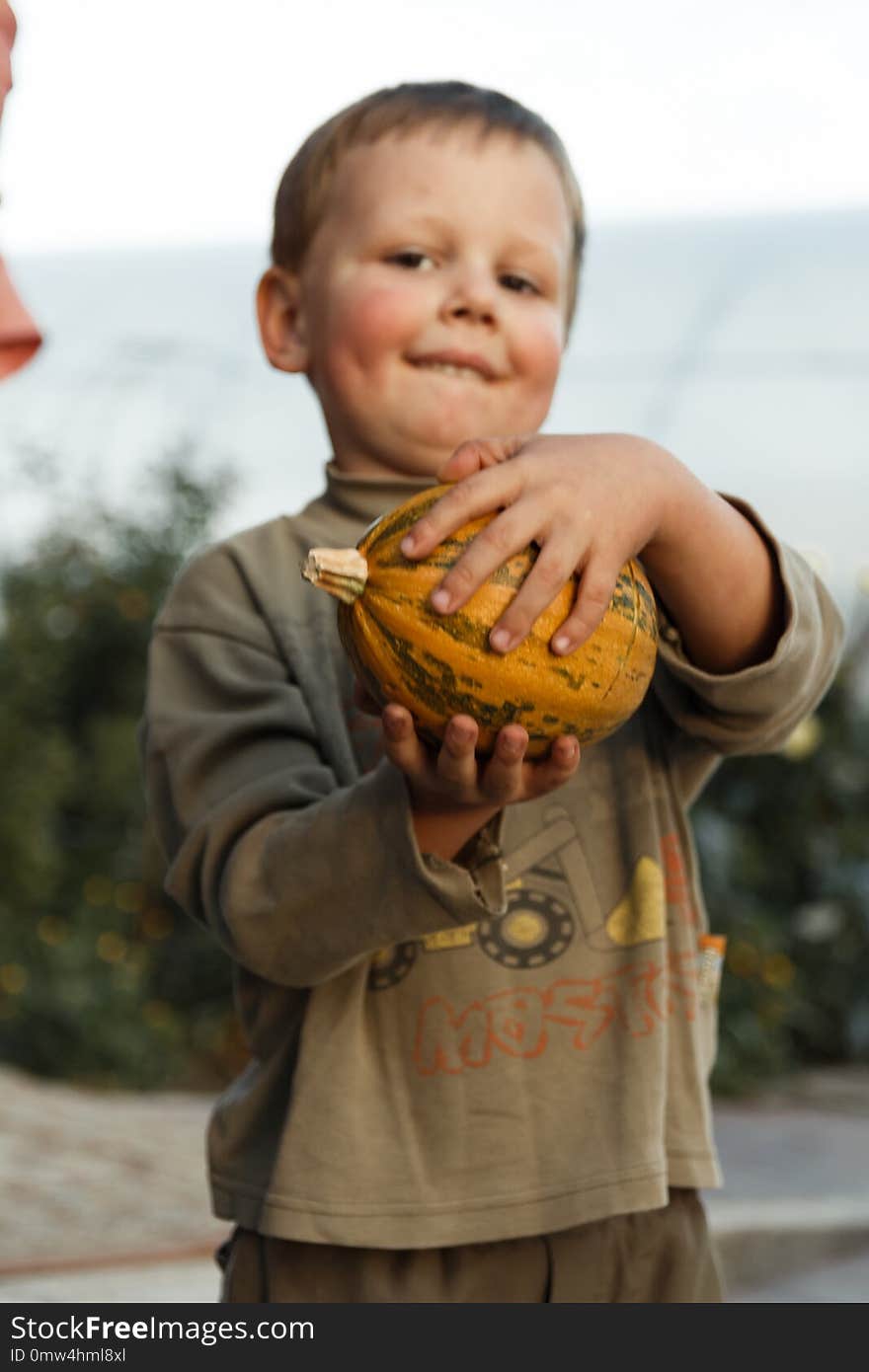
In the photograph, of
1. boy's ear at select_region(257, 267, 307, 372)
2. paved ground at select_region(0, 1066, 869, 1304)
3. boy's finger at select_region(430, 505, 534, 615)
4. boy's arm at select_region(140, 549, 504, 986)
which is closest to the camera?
boy's finger at select_region(430, 505, 534, 615)

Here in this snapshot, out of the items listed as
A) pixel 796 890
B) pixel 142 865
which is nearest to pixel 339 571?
pixel 142 865

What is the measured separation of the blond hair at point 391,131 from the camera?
101 inches

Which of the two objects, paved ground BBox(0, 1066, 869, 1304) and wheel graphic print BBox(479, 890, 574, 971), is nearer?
wheel graphic print BBox(479, 890, 574, 971)

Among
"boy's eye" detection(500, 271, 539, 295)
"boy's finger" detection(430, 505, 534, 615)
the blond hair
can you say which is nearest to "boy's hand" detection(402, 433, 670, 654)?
"boy's finger" detection(430, 505, 534, 615)

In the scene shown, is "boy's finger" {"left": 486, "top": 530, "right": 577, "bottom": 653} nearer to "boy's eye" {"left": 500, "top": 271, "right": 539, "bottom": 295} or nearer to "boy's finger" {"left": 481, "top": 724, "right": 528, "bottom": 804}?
"boy's finger" {"left": 481, "top": 724, "right": 528, "bottom": 804}

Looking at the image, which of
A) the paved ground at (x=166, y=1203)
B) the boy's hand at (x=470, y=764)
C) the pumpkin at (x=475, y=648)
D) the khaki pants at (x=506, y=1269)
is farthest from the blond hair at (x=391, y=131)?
the paved ground at (x=166, y=1203)

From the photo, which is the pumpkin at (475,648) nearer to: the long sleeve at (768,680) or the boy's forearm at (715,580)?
the boy's forearm at (715,580)

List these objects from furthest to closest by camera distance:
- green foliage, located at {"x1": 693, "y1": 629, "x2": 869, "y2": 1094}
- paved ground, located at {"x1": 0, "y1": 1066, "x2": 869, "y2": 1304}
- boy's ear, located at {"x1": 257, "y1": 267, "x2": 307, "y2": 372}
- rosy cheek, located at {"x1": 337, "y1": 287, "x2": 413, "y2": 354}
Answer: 1. green foliage, located at {"x1": 693, "y1": 629, "x2": 869, "y2": 1094}
2. paved ground, located at {"x1": 0, "y1": 1066, "x2": 869, "y2": 1304}
3. boy's ear, located at {"x1": 257, "y1": 267, "x2": 307, "y2": 372}
4. rosy cheek, located at {"x1": 337, "y1": 287, "x2": 413, "y2": 354}

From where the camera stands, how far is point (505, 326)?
2.49 meters

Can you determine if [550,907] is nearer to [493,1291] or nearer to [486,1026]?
[486,1026]

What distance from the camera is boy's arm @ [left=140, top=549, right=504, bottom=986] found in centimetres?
196

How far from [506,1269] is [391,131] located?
163 cm

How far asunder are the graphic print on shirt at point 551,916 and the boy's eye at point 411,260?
32.0 inches
